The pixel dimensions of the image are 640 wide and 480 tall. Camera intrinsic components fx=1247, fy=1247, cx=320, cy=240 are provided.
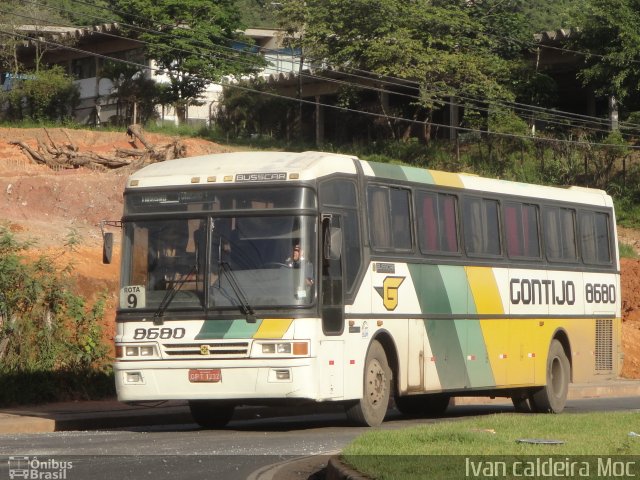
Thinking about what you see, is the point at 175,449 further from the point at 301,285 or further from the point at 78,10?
the point at 78,10

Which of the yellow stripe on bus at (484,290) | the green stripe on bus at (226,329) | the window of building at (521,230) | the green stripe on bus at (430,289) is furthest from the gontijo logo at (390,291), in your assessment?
the window of building at (521,230)

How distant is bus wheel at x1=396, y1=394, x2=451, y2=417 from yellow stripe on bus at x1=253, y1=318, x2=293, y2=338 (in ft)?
19.0

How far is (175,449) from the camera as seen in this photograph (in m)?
13.6

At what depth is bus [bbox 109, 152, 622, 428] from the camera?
50.0 ft

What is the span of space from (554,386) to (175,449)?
9456 mm

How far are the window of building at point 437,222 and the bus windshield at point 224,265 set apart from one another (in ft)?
9.51

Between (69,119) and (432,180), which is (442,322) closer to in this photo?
(432,180)

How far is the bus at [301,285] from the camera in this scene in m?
15.2

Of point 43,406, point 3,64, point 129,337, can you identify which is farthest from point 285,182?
point 3,64

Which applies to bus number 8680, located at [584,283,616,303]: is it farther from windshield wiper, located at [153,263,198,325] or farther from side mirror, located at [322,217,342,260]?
windshield wiper, located at [153,263,198,325]

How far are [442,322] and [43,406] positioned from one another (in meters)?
6.63

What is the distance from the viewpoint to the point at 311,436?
15336mm

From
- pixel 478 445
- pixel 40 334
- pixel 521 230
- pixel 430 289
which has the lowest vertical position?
pixel 478 445

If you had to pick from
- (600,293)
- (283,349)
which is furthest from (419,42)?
(283,349)
